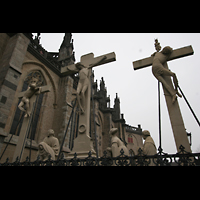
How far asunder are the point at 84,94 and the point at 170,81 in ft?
7.41

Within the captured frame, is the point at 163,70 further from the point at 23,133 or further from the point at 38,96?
A: the point at 38,96

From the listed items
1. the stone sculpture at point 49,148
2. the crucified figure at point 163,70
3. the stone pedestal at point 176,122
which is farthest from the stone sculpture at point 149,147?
the stone sculpture at point 49,148

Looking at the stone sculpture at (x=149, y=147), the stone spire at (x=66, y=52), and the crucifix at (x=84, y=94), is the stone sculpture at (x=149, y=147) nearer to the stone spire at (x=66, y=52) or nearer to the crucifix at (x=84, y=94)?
the crucifix at (x=84, y=94)

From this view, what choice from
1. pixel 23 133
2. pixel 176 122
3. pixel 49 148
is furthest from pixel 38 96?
pixel 176 122

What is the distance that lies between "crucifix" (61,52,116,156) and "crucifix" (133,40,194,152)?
4.39 feet

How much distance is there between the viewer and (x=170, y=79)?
3432mm

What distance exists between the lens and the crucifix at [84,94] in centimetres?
360

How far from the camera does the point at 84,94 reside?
14.2ft

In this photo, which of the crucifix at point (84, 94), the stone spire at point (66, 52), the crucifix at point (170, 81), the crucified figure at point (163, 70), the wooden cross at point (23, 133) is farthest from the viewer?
the stone spire at point (66, 52)

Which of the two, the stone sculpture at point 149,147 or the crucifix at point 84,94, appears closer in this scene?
the stone sculpture at point 149,147

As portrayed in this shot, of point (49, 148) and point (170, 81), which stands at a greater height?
point (170, 81)

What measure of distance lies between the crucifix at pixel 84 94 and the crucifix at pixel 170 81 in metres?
1.34

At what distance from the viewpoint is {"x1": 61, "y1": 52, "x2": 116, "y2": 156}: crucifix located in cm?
360
